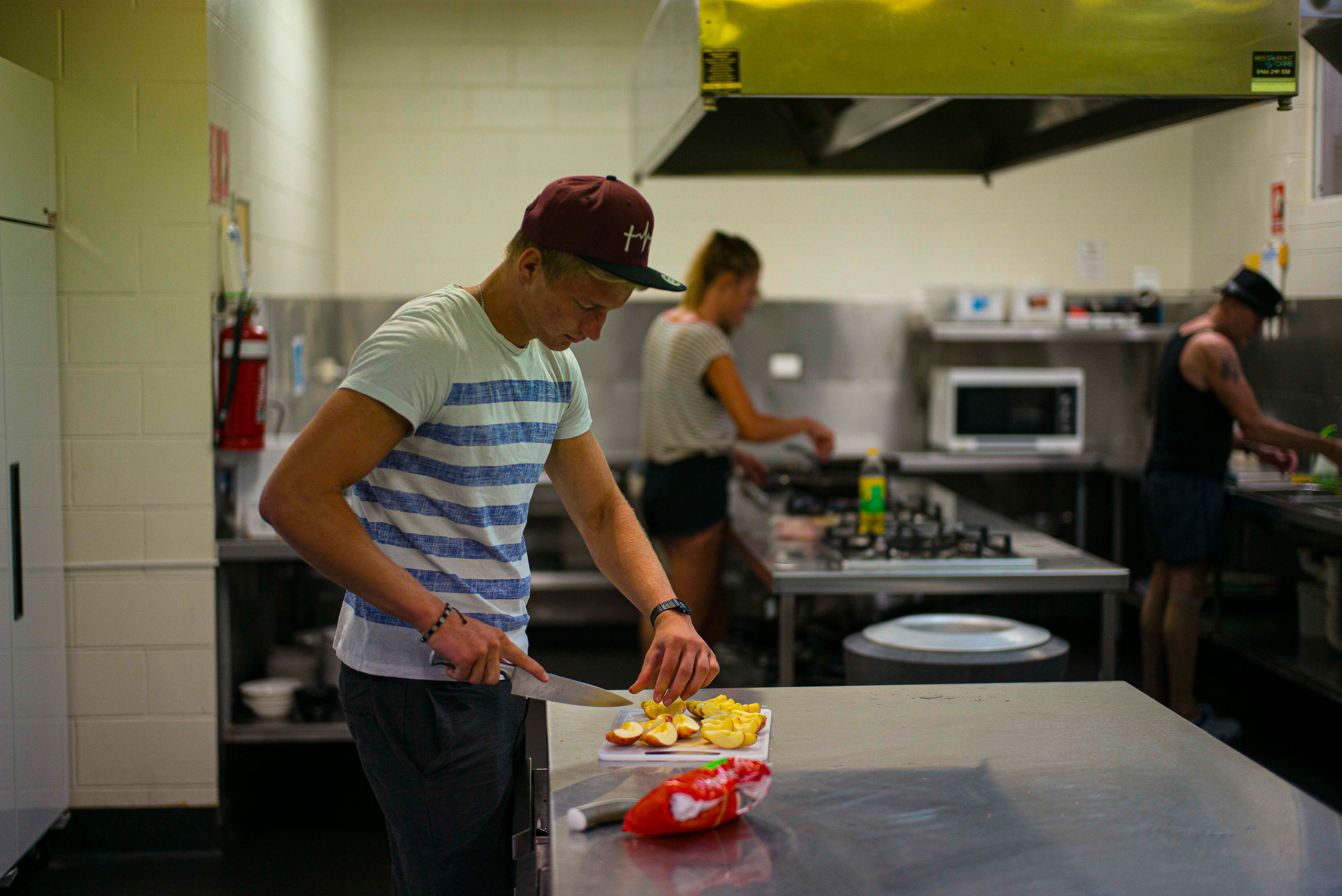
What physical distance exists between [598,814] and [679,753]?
239 mm

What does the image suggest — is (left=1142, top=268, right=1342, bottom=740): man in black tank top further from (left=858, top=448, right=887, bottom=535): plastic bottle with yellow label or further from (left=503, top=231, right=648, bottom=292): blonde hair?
(left=503, top=231, right=648, bottom=292): blonde hair

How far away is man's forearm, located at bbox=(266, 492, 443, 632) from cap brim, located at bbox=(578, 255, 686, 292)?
478 mm

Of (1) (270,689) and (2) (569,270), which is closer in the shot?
(2) (569,270)

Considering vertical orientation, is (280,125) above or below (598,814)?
above

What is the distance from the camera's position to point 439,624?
1.59m

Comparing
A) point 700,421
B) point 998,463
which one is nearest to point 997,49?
point 700,421

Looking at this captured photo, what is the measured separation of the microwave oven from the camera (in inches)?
223

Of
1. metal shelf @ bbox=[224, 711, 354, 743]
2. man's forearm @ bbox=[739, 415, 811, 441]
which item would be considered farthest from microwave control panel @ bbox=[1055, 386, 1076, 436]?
metal shelf @ bbox=[224, 711, 354, 743]

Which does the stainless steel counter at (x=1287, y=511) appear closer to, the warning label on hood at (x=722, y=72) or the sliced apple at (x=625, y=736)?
the warning label on hood at (x=722, y=72)

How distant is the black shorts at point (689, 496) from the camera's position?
3928 mm

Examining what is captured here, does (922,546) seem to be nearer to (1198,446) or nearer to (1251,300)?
(1198,446)

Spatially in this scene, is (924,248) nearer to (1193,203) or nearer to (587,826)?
(1193,203)

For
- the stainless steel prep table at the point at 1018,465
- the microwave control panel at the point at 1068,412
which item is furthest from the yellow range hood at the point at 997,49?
the microwave control panel at the point at 1068,412

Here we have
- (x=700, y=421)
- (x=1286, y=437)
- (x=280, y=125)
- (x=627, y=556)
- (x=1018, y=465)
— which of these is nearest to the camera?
(x=627, y=556)
